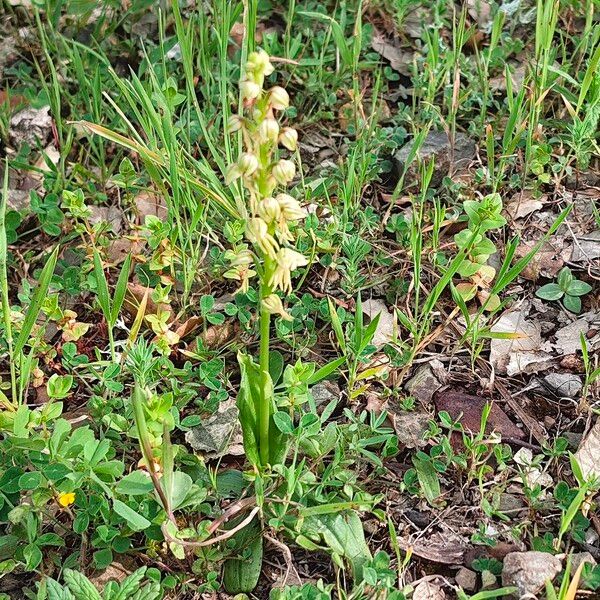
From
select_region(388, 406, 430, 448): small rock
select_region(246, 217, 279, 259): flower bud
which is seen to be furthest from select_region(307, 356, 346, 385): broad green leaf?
select_region(246, 217, 279, 259): flower bud

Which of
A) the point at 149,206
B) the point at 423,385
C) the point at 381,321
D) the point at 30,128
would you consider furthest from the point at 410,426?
the point at 30,128

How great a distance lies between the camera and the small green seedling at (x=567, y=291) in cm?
266

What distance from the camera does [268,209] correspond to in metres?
1.72

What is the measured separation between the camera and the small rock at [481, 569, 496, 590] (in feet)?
6.86

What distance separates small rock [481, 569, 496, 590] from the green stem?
628mm

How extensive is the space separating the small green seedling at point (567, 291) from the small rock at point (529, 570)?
0.89 metres

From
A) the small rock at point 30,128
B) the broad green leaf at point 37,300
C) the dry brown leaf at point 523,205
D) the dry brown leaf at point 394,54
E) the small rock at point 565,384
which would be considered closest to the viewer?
the broad green leaf at point 37,300

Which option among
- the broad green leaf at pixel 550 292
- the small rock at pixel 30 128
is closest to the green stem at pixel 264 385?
the broad green leaf at pixel 550 292

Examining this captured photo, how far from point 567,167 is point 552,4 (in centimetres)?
57

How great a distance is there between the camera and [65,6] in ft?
12.1

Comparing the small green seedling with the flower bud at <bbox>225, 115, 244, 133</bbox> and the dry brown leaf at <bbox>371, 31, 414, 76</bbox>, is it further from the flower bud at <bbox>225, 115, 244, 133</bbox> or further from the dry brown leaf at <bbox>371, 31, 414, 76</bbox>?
the flower bud at <bbox>225, 115, 244, 133</bbox>

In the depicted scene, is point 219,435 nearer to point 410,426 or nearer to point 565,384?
point 410,426

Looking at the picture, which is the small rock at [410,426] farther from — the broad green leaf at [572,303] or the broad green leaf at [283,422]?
the broad green leaf at [572,303]

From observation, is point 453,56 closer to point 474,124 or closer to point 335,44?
point 474,124
